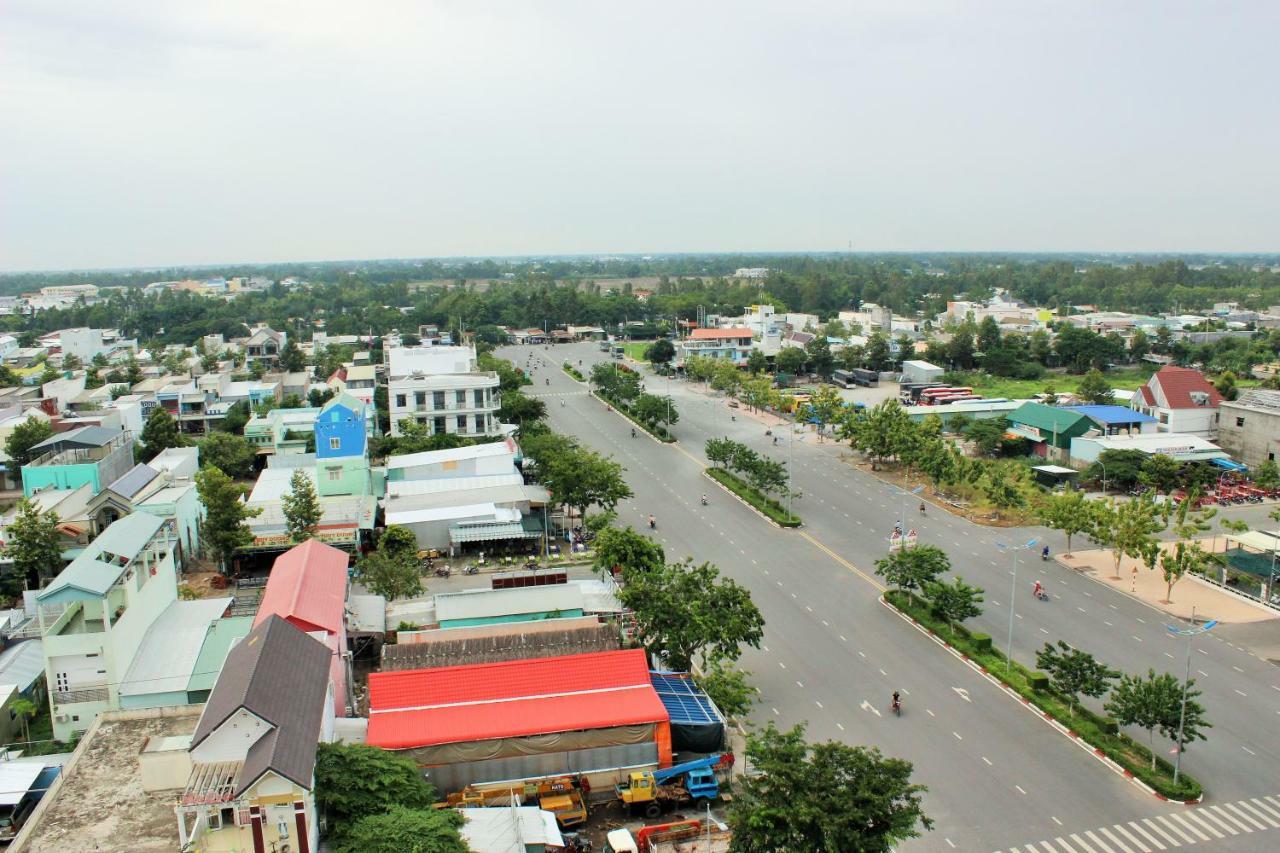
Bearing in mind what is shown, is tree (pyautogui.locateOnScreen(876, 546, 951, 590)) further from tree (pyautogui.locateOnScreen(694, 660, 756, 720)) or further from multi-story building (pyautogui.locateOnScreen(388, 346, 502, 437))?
multi-story building (pyautogui.locateOnScreen(388, 346, 502, 437))

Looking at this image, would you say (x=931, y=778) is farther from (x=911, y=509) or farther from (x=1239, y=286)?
(x=1239, y=286)

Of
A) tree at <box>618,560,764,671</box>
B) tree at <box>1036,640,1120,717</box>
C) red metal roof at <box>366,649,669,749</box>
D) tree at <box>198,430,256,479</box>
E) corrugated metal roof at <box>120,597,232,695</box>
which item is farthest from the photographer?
tree at <box>198,430,256,479</box>

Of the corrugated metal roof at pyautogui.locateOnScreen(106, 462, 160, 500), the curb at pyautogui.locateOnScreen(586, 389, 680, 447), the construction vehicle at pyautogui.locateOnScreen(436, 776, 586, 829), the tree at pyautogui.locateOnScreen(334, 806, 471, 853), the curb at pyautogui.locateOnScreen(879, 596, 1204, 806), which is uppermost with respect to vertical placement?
the corrugated metal roof at pyautogui.locateOnScreen(106, 462, 160, 500)

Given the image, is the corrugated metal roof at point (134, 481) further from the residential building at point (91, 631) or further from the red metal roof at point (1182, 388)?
the red metal roof at point (1182, 388)

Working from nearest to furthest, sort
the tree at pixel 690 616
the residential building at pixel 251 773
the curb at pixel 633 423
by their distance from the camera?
1. the residential building at pixel 251 773
2. the tree at pixel 690 616
3. the curb at pixel 633 423

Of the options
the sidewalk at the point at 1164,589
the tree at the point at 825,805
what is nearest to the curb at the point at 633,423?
the sidewalk at the point at 1164,589

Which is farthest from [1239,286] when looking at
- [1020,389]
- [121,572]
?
[121,572]

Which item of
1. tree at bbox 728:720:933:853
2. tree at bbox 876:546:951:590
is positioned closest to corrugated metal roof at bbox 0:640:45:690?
tree at bbox 728:720:933:853

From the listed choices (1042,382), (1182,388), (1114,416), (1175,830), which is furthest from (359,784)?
(1042,382)
